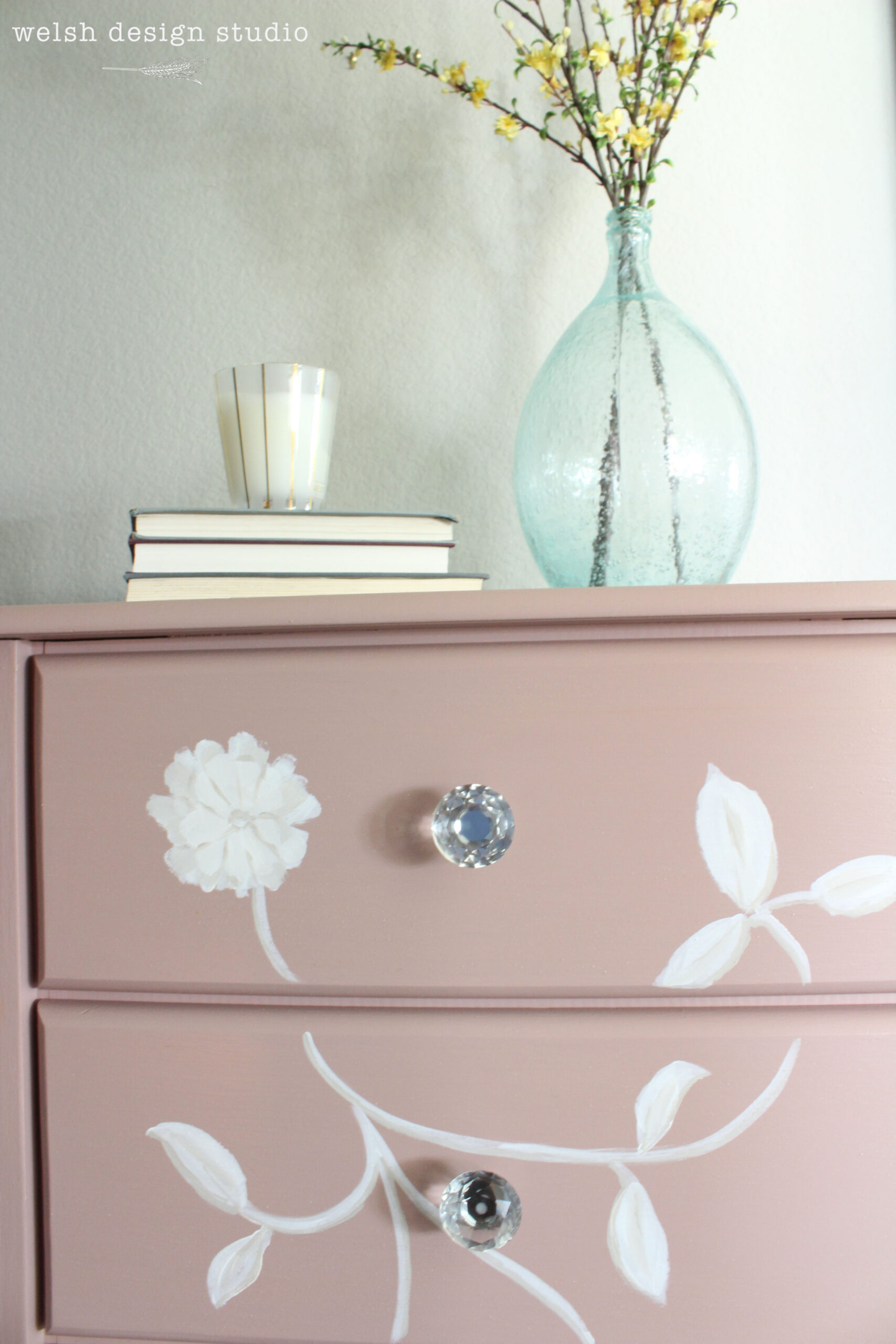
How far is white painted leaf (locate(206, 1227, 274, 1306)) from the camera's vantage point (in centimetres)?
47

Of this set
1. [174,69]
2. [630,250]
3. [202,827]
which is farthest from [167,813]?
[174,69]

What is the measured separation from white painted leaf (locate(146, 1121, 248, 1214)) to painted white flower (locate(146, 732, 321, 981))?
4.3 inches

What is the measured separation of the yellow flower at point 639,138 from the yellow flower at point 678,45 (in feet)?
0.23

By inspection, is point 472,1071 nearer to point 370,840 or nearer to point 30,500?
point 370,840

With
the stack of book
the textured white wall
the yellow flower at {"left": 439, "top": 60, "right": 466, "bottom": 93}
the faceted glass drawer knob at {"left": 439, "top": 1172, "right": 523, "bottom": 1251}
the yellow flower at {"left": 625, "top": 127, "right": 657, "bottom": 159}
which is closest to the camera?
the faceted glass drawer knob at {"left": 439, "top": 1172, "right": 523, "bottom": 1251}

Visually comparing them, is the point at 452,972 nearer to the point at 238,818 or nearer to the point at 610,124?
the point at 238,818

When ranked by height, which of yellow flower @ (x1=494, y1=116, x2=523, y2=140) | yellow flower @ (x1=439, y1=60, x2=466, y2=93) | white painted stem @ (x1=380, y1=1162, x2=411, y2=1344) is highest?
yellow flower @ (x1=439, y1=60, x2=466, y2=93)

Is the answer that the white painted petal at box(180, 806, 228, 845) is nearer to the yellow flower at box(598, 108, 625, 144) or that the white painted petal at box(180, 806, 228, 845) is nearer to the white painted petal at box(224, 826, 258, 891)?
the white painted petal at box(224, 826, 258, 891)

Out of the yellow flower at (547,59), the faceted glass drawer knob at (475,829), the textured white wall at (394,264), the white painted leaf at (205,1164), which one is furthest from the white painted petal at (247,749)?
the yellow flower at (547,59)

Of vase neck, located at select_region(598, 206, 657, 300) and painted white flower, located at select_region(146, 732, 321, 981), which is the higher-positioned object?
vase neck, located at select_region(598, 206, 657, 300)

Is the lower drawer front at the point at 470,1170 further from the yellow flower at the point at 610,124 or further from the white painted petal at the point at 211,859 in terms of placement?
the yellow flower at the point at 610,124

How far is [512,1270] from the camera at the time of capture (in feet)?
1.51

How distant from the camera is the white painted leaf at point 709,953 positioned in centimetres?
46

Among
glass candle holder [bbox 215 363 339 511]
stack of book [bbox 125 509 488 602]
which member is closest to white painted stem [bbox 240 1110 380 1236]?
stack of book [bbox 125 509 488 602]
